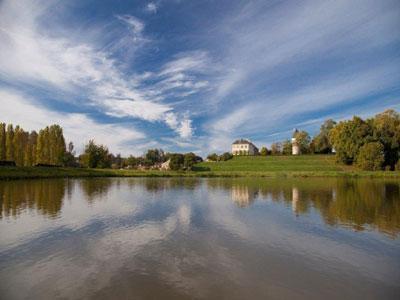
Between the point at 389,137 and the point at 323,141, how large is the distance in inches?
1511

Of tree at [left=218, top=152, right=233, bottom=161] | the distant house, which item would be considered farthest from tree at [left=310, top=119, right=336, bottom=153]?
the distant house

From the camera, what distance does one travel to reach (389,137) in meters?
73.9

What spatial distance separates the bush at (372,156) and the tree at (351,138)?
3920mm

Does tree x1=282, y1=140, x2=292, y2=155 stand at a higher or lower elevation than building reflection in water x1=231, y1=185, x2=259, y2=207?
higher

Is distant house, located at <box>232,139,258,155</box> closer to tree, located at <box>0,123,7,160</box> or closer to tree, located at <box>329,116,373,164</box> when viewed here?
tree, located at <box>329,116,373,164</box>

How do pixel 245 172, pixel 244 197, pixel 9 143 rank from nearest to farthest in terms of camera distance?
pixel 244 197 < pixel 9 143 < pixel 245 172

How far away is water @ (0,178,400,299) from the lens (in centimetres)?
745

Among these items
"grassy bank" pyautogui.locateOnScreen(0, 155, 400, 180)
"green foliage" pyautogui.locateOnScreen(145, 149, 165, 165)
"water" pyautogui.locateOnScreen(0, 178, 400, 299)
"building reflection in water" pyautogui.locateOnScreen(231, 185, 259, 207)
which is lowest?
"water" pyautogui.locateOnScreen(0, 178, 400, 299)

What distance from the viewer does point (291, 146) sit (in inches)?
4963

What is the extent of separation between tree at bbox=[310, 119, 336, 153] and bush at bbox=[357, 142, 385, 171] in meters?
39.7

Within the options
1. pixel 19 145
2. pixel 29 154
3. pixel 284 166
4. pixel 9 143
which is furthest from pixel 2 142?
pixel 284 166

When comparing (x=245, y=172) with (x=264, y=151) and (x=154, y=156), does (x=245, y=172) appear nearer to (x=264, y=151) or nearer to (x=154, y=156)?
(x=264, y=151)

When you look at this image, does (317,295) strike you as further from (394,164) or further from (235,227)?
(394,164)

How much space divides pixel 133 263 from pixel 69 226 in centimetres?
735
